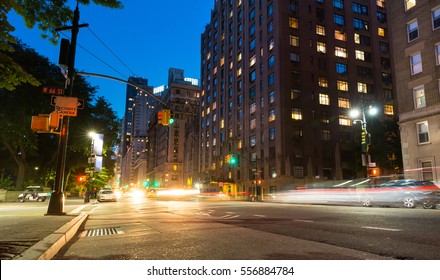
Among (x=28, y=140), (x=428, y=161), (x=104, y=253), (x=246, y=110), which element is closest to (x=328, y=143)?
(x=246, y=110)

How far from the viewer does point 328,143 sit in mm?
57156

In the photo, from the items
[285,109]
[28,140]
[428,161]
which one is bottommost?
[428,161]

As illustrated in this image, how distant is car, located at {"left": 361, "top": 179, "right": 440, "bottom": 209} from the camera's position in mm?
17433

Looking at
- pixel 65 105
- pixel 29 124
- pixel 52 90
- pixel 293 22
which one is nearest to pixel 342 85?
pixel 293 22

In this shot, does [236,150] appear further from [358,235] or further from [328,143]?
[358,235]

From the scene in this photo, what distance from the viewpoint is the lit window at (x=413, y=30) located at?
29.0 metres

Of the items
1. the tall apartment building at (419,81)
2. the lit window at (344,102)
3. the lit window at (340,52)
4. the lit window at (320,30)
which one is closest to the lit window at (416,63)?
the tall apartment building at (419,81)

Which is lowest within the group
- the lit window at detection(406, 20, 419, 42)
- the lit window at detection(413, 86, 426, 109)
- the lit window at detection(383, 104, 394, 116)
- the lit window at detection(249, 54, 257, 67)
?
the lit window at detection(413, 86, 426, 109)

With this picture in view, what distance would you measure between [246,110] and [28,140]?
40385 millimetres

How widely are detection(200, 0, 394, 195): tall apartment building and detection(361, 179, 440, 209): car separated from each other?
29.0 m

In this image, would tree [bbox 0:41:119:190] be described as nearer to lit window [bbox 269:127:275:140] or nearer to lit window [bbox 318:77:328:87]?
lit window [bbox 269:127:275:140]

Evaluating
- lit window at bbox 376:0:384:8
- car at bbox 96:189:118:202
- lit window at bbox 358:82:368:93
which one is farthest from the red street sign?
lit window at bbox 376:0:384:8

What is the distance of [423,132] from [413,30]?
9.06 metres

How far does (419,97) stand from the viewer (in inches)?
1122
